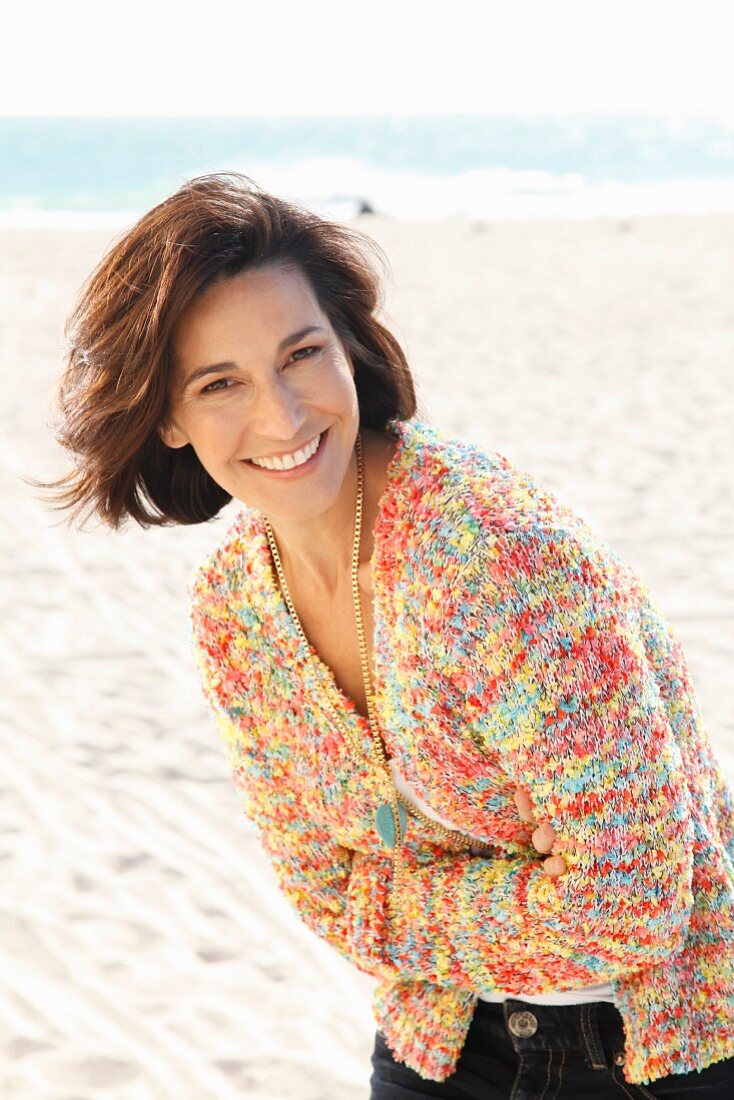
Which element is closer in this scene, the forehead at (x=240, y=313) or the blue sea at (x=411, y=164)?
the forehead at (x=240, y=313)

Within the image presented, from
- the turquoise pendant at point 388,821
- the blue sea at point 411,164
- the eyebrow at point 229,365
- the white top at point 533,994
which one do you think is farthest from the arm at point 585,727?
the blue sea at point 411,164

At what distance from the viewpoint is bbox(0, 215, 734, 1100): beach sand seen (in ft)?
10.2

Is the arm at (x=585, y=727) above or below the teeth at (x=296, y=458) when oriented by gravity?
below

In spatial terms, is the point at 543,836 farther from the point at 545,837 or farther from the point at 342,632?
Answer: the point at 342,632

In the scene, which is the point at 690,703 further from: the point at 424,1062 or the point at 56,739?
the point at 56,739

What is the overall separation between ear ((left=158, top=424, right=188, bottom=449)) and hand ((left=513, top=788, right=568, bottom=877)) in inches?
30.5

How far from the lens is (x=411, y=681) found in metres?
1.81

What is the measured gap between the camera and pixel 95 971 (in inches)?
133

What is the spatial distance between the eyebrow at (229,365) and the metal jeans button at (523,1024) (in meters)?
1.10

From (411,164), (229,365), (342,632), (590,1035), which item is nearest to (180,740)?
(342,632)

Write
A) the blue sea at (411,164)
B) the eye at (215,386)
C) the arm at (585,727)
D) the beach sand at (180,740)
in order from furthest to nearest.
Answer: the blue sea at (411,164), the beach sand at (180,740), the eye at (215,386), the arm at (585,727)

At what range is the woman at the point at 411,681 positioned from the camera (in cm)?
170

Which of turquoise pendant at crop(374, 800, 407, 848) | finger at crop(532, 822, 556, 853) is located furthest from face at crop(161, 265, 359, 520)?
finger at crop(532, 822, 556, 853)

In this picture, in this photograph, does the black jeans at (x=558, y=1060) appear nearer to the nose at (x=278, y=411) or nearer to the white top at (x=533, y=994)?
the white top at (x=533, y=994)
